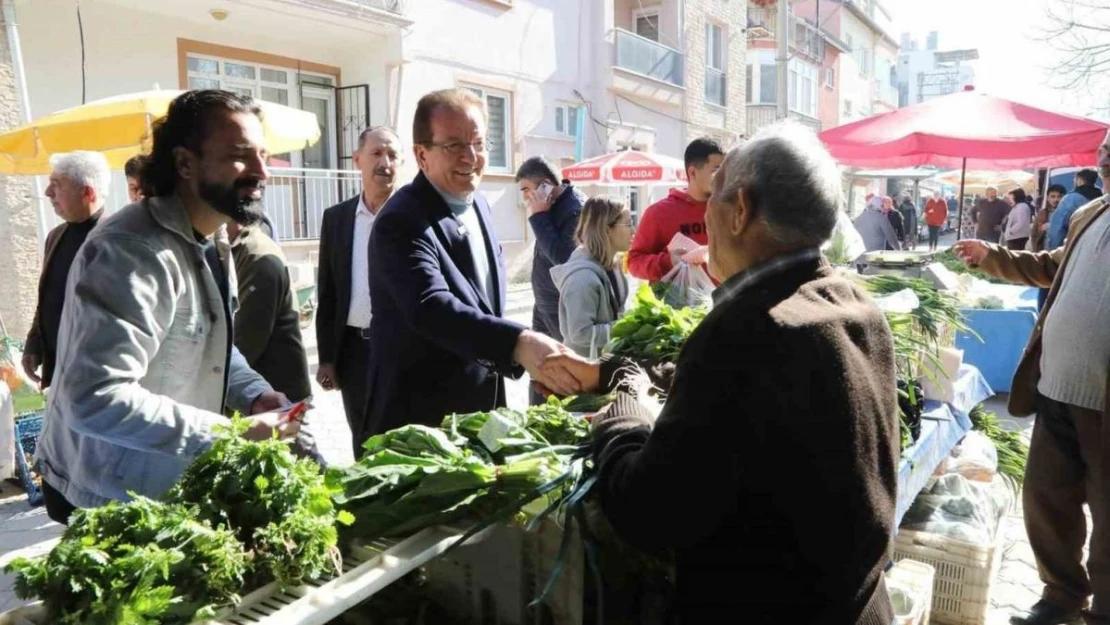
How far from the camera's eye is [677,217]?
15.1 feet

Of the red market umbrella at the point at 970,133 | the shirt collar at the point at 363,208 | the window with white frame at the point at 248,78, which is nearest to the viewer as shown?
the shirt collar at the point at 363,208

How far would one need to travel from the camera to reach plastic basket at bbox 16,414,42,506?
5.02 metres

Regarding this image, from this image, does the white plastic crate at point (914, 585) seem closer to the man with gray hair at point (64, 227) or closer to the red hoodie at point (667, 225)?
the red hoodie at point (667, 225)

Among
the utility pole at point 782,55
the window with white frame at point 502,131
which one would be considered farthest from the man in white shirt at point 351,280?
the utility pole at point 782,55

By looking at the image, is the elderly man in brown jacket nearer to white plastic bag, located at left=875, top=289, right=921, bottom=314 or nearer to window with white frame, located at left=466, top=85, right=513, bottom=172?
white plastic bag, located at left=875, top=289, right=921, bottom=314

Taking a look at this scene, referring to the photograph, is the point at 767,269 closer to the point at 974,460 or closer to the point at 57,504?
the point at 57,504

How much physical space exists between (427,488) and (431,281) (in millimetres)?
1111

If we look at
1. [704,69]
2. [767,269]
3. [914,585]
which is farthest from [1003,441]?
[704,69]

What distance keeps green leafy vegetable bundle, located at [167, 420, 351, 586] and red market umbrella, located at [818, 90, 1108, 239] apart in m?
6.94

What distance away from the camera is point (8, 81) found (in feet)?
28.6

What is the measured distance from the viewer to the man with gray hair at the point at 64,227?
4059mm

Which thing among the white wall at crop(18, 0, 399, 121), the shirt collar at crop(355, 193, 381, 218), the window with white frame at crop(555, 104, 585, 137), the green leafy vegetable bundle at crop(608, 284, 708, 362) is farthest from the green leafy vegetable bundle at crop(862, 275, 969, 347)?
the window with white frame at crop(555, 104, 585, 137)

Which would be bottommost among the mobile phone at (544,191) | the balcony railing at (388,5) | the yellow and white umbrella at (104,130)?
the mobile phone at (544,191)

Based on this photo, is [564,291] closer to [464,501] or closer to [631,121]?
[464,501]
